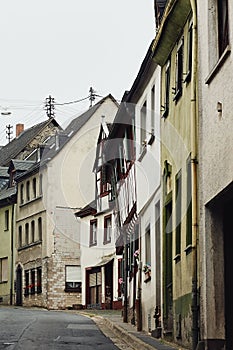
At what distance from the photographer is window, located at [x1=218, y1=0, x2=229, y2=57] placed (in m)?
14.8

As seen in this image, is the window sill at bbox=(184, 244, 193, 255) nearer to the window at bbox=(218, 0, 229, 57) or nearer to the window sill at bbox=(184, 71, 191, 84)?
the window sill at bbox=(184, 71, 191, 84)

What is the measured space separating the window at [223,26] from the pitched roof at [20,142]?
52304mm

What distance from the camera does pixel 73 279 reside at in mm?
56531

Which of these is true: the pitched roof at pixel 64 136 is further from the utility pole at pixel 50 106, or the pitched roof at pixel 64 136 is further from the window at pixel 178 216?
the window at pixel 178 216

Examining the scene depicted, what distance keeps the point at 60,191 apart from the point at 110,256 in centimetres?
958

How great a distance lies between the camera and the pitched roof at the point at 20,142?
68125 millimetres


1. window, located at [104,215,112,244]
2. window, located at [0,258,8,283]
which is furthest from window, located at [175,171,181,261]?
window, located at [0,258,8,283]

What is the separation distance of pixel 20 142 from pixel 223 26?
186 feet

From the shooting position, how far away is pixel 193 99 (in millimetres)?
16594

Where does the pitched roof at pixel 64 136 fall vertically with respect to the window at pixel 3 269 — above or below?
above

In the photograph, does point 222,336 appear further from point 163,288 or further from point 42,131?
point 42,131

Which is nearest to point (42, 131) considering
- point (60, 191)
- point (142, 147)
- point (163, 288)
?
point (60, 191)

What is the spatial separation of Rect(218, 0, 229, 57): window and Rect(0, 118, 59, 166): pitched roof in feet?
172

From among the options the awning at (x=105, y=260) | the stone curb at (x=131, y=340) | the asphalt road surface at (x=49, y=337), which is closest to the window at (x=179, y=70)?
the stone curb at (x=131, y=340)
